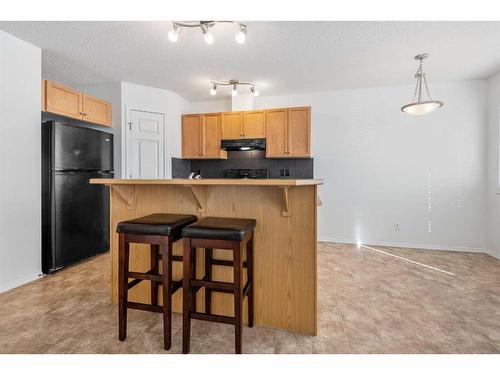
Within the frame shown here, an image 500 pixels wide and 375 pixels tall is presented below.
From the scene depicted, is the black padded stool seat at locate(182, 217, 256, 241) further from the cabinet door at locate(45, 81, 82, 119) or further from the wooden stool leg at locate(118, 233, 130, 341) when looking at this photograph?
the cabinet door at locate(45, 81, 82, 119)

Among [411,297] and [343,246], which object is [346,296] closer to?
[411,297]

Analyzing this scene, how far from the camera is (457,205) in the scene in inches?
148

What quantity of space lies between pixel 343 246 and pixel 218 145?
2617 millimetres

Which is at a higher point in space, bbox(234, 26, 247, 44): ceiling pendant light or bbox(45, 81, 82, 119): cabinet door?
bbox(234, 26, 247, 44): ceiling pendant light

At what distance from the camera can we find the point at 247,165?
4543 mm

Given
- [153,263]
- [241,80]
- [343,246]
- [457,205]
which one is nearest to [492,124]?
[457,205]

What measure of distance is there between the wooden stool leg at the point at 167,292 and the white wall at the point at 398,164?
3.22m

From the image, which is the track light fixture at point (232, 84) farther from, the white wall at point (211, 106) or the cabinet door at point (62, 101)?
the cabinet door at point (62, 101)

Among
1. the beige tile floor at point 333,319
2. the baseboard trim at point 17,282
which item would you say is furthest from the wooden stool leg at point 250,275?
the baseboard trim at point 17,282

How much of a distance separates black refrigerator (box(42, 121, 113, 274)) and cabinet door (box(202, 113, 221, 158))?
1529 millimetres

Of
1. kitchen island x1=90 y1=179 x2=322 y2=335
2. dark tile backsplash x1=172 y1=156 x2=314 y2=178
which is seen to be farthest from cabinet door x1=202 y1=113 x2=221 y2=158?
kitchen island x1=90 y1=179 x2=322 y2=335

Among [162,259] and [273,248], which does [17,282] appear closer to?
[162,259]

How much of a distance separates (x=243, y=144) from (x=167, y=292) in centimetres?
301

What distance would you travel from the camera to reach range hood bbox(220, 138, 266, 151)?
13.7ft
